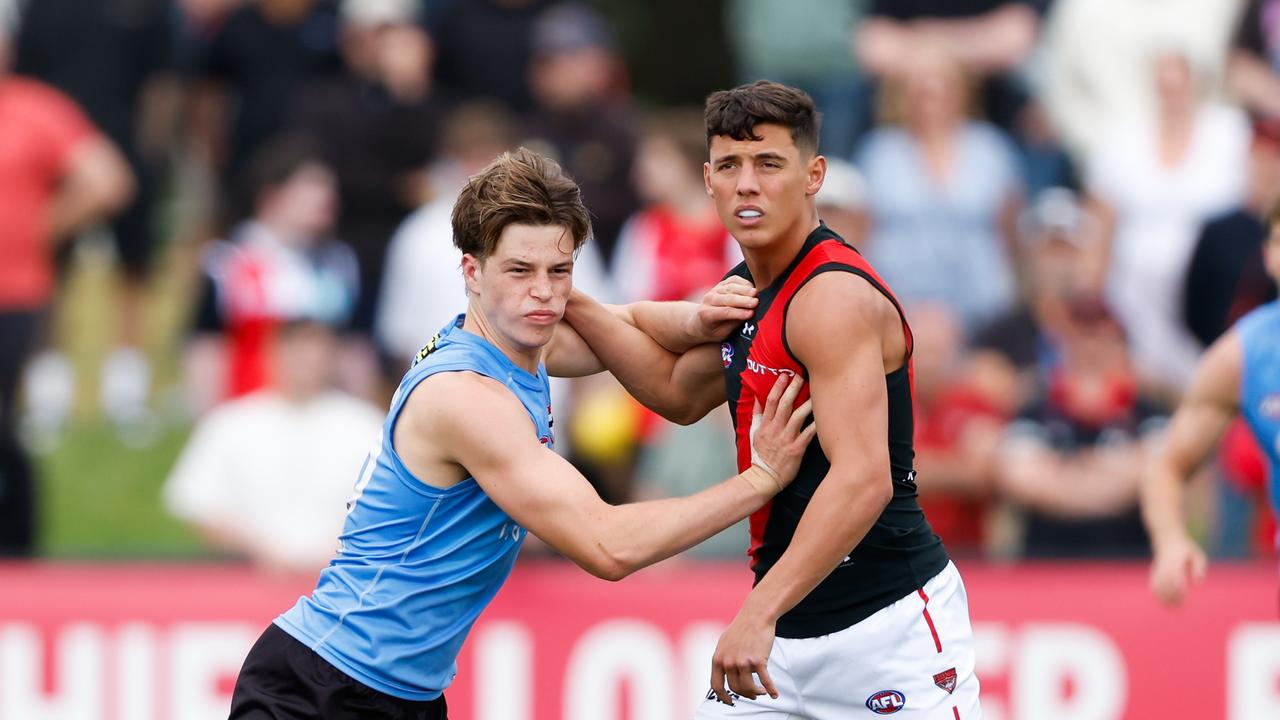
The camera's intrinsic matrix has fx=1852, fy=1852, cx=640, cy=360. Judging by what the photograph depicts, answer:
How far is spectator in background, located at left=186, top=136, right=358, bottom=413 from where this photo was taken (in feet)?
33.9

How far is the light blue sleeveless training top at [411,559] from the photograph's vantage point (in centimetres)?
525

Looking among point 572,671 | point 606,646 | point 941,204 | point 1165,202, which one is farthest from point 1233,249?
point 572,671

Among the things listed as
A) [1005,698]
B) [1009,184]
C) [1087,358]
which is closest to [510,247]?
[1005,698]

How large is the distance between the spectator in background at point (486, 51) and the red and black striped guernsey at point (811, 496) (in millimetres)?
6137

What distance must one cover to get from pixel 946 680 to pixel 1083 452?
372 cm

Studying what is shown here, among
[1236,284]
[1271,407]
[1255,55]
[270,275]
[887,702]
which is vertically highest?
[1255,55]

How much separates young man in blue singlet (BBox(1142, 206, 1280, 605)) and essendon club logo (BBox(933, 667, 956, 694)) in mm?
1322

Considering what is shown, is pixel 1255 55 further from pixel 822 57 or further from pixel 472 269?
pixel 472 269

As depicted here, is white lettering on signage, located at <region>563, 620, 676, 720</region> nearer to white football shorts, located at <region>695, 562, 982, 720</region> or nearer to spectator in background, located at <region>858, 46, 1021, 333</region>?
white football shorts, located at <region>695, 562, 982, 720</region>

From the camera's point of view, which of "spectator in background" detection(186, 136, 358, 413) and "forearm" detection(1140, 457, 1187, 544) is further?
"spectator in background" detection(186, 136, 358, 413)

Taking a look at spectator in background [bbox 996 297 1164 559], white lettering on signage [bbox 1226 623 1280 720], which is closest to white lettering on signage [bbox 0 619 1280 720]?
white lettering on signage [bbox 1226 623 1280 720]

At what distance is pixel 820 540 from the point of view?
5.02 metres

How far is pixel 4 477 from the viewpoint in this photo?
9461mm

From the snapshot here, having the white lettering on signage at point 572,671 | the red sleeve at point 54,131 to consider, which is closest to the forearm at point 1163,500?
the white lettering on signage at point 572,671
